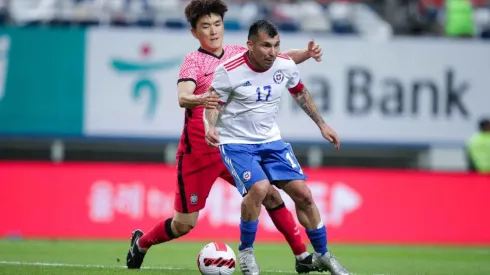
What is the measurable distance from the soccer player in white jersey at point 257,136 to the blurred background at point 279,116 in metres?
7.59

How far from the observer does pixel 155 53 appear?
61.0ft

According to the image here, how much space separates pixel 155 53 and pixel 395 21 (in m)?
5.63

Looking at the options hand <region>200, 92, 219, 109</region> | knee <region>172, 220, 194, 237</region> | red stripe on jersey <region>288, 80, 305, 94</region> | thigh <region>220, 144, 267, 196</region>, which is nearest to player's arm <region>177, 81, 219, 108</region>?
hand <region>200, 92, 219, 109</region>

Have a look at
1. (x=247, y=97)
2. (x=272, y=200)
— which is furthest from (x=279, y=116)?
(x=247, y=97)

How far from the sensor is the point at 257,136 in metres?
8.65

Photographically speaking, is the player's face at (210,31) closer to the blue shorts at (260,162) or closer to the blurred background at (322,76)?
the blue shorts at (260,162)

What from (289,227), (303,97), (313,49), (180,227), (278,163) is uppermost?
(313,49)

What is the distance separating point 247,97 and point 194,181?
1111mm

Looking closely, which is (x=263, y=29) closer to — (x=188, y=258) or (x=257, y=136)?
(x=257, y=136)

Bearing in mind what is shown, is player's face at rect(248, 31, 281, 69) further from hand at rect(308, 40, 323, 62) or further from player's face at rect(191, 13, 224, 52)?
player's face at rect(191, 13, 224, 52)

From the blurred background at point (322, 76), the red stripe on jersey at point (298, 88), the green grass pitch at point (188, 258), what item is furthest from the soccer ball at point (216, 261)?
the blurred background at point (322, 76)

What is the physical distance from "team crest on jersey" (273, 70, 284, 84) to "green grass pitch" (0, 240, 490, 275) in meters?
1.79

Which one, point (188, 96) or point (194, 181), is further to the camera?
point (194, 181)

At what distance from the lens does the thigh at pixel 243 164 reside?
844cm
